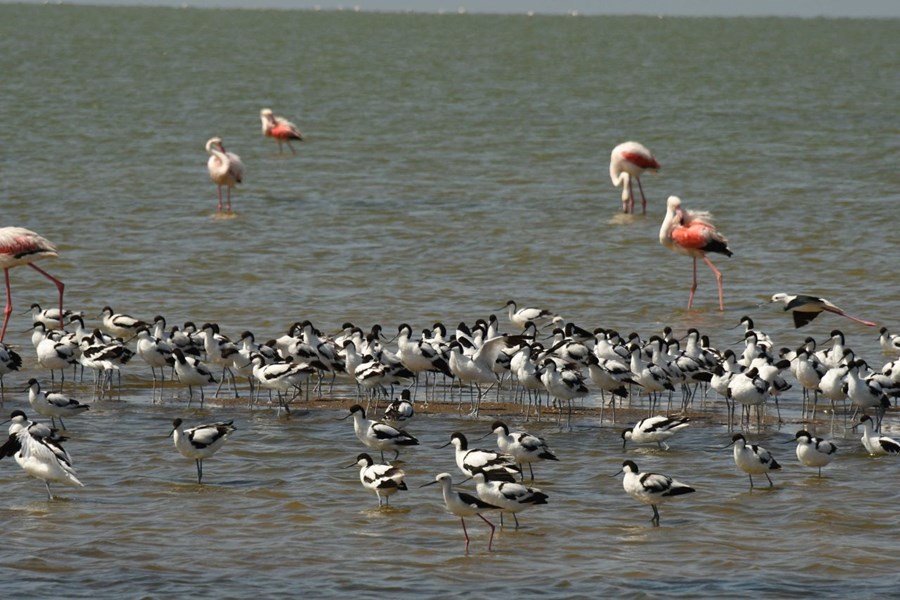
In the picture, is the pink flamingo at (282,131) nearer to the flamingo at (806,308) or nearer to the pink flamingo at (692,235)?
the pink flamingo at (692,235)

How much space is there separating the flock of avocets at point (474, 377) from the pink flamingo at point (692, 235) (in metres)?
4.94

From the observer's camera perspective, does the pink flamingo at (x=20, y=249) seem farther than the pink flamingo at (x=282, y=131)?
No

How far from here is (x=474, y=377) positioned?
56.6ft

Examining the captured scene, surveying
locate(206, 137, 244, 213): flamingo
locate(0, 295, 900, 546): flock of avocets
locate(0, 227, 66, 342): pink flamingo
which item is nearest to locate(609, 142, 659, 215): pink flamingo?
locate(206, 137, 244, 213): flamingo

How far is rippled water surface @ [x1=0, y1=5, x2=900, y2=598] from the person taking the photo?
12273mm

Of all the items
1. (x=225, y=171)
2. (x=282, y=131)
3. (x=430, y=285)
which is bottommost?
(x=430, y=285)

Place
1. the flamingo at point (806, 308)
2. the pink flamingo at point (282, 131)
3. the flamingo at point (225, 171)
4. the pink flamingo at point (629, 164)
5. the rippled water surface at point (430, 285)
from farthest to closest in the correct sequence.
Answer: the pink flamingo at point (282, 131), the flamingo at point (225, 171), the pink flamingo at point (629, 164), the flamingo at point (806, 308), the rippled water surface at point (430, 285)

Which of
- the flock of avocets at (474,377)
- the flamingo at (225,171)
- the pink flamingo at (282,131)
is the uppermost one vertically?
the pink flamingo at (282,131)

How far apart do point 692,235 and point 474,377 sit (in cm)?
867

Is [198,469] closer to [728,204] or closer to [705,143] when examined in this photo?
[728,204]

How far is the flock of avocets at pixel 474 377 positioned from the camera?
14172 millimetres

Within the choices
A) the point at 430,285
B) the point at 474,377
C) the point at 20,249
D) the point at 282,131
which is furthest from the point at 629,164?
the point at 474,377

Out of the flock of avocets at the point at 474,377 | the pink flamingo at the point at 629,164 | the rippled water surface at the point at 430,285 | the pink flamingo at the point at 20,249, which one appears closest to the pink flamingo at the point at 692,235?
the rippled water surface at the point at 430,285

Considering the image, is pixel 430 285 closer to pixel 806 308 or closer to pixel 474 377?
pixel 806 308
